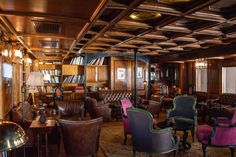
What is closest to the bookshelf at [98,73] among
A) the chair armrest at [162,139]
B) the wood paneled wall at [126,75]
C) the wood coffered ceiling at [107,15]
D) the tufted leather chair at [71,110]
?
the wood paneled wall at [126,75]

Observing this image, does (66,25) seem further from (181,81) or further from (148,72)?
(181,81)

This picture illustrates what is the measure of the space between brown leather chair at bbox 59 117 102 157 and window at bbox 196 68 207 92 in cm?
649

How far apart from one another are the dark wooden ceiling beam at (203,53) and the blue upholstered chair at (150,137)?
352cm

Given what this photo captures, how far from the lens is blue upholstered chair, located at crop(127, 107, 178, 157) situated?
3430 mm

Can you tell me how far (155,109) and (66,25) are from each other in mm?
4810

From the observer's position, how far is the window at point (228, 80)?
25.1 ft

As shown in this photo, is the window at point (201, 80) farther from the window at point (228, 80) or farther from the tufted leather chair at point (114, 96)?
the tufted leather chair at point (114, 96)

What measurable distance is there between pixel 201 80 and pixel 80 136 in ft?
22.6

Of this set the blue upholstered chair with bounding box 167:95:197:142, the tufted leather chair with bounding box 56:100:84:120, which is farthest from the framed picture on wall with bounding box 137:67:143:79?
the tufted leather chair with bounding box 56:100:84:120

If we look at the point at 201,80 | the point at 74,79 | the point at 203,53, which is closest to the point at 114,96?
the point at 74,79

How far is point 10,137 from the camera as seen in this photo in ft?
3.47

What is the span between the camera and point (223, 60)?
25.2 ft

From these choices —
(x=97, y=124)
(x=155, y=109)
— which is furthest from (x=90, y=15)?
(x=155, y=109)

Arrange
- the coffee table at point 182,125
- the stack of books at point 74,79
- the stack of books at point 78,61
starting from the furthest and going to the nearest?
the stack of books at point 74,79, the stack of books at point 78,61, the coffee table at point 182,125
